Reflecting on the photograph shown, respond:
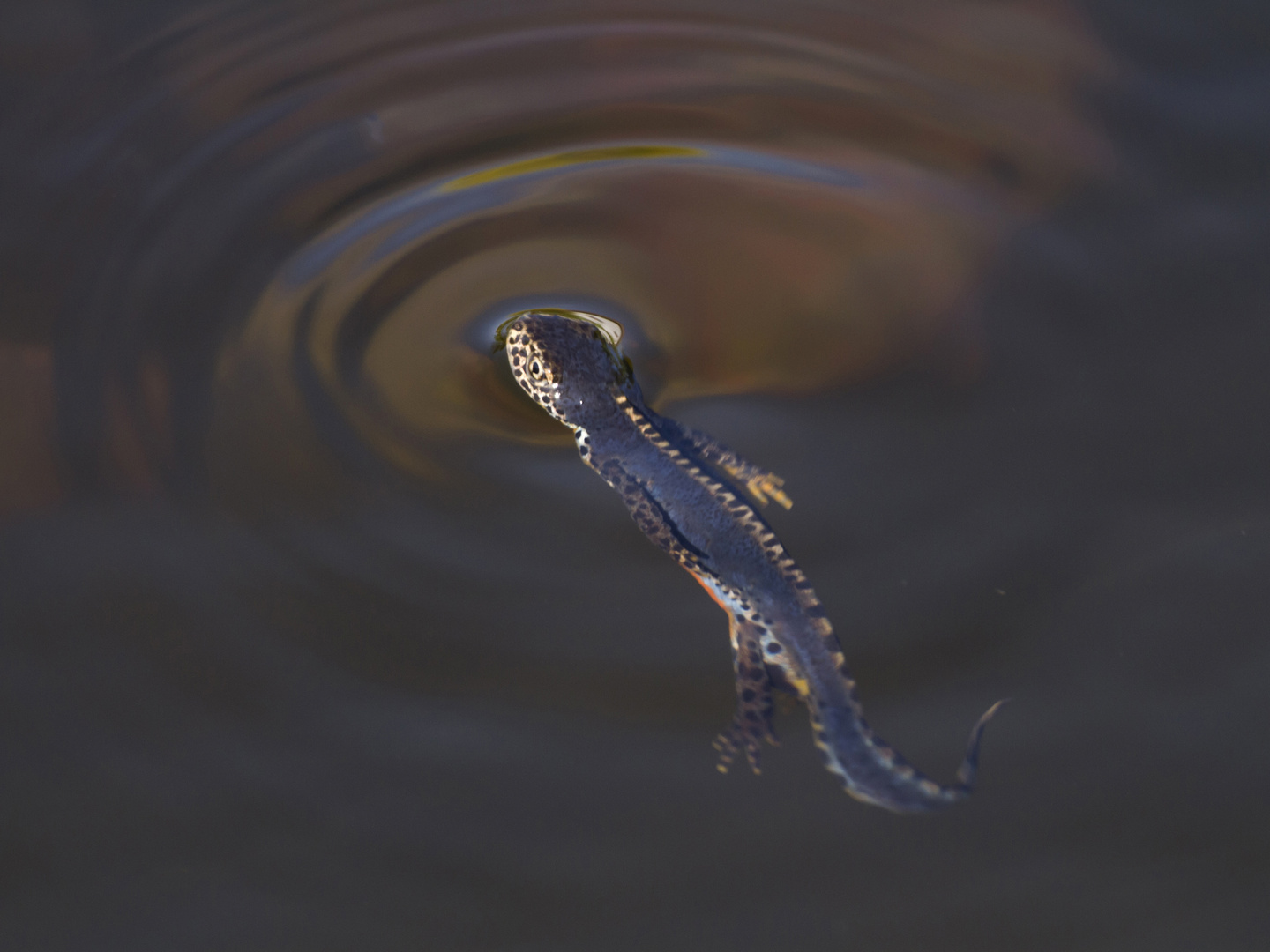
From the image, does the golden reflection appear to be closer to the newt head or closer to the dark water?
the dark water

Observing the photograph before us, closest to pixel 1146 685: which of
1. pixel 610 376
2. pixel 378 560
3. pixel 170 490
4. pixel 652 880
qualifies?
pixel 652 880

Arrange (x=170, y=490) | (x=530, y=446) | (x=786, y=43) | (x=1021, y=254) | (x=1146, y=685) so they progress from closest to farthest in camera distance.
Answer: (x=1146, y=685), (x=170, y=490), (x=530, y=446), (x=1021, y=254), (x=786, y=43)

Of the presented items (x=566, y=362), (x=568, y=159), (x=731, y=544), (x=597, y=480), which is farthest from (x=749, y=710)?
(x=568, y=159)

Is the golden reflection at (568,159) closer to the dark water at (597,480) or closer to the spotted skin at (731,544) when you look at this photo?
the dark water at (597,480)

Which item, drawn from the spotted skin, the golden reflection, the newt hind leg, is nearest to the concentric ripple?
the golden reflection

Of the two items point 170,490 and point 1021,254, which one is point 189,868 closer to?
point 170,490

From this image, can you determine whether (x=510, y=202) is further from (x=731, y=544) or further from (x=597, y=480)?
(x=731, y=544)
